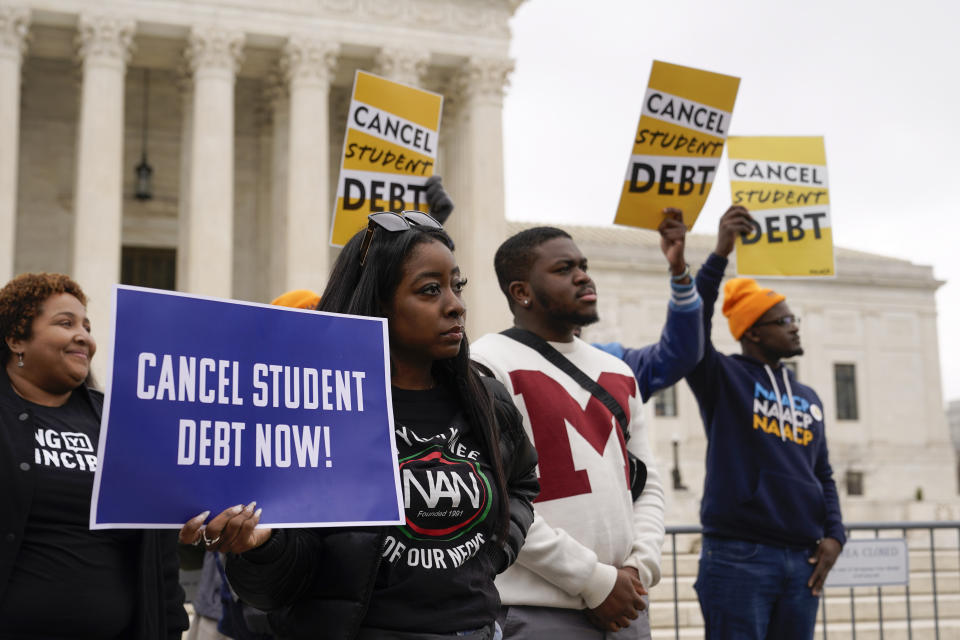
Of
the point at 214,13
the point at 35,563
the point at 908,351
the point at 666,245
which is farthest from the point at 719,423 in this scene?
the point at 908,351

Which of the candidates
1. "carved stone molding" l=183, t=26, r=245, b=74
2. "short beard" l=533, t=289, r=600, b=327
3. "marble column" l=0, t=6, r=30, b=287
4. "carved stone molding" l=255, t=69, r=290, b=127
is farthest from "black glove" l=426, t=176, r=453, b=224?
"carved stone molding" l=255, t=69, r=290, b=127

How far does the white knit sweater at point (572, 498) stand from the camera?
354cm

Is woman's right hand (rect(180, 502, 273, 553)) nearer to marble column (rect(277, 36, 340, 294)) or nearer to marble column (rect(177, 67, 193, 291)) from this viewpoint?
marble column (rect(277, 36, 340, 294))

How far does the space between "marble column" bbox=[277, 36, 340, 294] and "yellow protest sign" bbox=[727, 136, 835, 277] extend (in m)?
16.9

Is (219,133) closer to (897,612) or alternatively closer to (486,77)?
(486,77)

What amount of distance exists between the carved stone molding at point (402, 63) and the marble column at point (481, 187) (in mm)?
1325

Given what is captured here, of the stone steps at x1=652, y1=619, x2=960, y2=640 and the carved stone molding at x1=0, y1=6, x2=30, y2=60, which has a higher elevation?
the carved stone molding at x1=0, y1=6, x2=30, y2=60

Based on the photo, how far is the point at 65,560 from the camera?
333cm

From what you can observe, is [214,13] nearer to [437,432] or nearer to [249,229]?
[249,229]

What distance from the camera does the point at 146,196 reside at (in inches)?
945

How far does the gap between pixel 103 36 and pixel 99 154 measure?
260cm

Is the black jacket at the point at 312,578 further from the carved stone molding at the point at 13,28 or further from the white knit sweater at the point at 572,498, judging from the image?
the carved stone molding at the point at 13,28

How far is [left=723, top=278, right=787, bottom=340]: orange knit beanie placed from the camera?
5477 mm

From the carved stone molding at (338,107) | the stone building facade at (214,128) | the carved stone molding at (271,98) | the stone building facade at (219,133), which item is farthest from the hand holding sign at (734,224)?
the carved stone molding at (338,107)
